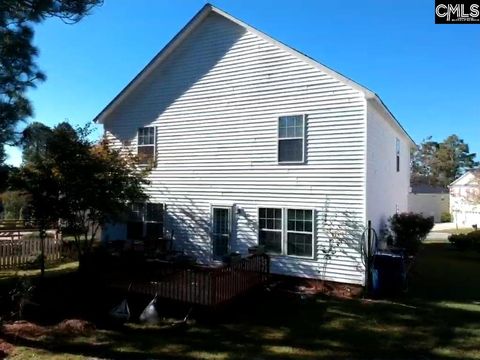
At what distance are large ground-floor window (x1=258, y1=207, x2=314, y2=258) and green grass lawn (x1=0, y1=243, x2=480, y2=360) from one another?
178 cm

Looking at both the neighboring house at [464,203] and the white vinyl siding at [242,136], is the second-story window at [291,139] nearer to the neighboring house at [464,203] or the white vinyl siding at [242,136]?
the white vinyl siding at [242,136]

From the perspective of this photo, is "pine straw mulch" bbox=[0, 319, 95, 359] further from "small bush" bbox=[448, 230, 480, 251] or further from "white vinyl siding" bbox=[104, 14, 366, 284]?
"small bush" bbox=[448, 230, 480, 251]

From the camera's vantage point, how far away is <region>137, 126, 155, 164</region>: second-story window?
1481 cm

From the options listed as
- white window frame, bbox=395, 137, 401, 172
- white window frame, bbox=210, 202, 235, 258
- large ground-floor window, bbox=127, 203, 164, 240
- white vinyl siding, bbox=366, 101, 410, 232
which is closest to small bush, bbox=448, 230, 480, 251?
white vinyl siding, bbox=366, 101, 410, 232

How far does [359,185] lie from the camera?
10.7m

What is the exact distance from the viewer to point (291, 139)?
38.8ft

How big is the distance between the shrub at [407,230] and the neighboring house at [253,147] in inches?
37.4

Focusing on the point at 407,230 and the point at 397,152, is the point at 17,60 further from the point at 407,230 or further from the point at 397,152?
the point at 397,152

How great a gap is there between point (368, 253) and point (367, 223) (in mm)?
794

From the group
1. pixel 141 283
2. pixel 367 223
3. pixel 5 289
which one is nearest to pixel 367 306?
pixel 367 223

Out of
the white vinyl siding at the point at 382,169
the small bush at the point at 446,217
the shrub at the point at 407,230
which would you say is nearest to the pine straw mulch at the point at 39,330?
the white vinyl siding at the point at 382,169

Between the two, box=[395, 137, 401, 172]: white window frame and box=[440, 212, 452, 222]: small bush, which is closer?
box=[395, 137, 401, 172]: white window frame

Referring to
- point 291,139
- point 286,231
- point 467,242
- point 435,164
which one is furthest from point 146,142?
point 435,164

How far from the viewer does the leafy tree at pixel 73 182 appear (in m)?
11.0
